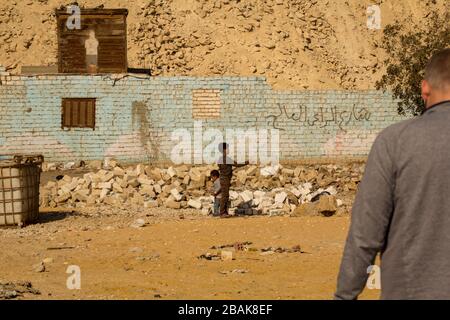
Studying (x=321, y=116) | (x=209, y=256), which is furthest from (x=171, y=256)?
(x=321, y=116)

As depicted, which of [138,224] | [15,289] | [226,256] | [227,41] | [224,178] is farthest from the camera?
[227,41]

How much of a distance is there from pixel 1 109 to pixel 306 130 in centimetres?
848

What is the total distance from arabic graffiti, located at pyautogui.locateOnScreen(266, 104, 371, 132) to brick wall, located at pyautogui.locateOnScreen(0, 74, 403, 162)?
3cm

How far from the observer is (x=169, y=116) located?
24.1m

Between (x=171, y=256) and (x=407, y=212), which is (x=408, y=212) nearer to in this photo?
(x=407, y=212)

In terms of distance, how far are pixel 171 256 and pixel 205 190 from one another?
A: 7841 millimetres

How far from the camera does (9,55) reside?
3528 centimetres

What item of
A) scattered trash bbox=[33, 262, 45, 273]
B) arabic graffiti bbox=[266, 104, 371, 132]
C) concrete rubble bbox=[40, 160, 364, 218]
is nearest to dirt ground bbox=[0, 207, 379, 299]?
scattered trash bbox=[33, 262, 45, 273]

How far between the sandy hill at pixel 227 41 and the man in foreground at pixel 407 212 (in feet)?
101

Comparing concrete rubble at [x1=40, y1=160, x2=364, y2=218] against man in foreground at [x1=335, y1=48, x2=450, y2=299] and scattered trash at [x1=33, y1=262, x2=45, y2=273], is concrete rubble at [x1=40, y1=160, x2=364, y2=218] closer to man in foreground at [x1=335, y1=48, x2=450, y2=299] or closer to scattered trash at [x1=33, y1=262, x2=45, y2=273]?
scattered trash at [x1=33, y1=262, x2=45, y2=273]

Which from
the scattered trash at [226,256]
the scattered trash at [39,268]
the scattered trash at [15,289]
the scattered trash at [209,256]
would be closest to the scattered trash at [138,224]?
the scattered trash at [209,256]

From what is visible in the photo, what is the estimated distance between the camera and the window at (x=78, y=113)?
2367 centimetres

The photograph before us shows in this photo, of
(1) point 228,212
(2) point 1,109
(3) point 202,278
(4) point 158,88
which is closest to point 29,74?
(2) point 1,109
